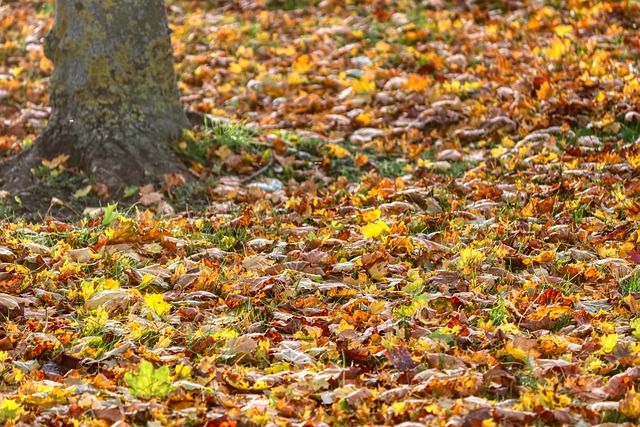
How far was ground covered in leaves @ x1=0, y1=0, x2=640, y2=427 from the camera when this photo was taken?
289 centimetres

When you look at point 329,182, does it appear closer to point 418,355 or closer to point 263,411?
point 418,355

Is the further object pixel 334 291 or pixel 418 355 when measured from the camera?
pixel 334 291

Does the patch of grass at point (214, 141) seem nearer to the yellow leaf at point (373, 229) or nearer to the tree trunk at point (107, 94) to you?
the tree trunk at point (107, 94)

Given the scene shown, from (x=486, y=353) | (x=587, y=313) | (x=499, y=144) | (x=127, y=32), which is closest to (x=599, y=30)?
(x=499, y=144)

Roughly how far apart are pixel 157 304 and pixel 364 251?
1.13 meters

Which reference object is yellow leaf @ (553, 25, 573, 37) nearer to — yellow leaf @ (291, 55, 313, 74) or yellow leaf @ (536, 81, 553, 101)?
yellow leaf @ (536, 81, 553, 101)

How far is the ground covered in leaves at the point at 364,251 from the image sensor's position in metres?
2.89

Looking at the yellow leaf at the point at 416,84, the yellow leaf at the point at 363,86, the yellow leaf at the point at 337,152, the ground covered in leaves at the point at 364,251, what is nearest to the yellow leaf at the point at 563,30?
the ground covered in leaves at the point at 364,251

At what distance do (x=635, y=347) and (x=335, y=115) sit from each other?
4058mm

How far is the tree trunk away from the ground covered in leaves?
0.55 feet

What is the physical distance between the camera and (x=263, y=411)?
109 inches

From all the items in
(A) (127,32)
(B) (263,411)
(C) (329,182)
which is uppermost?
(A) (127,32)

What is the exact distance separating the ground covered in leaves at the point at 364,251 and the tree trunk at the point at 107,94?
0.17 m

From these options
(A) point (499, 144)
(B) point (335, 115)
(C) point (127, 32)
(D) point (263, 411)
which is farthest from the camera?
(B) point (335, 115)
